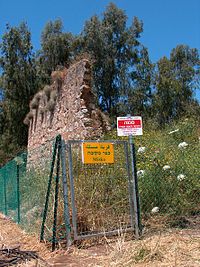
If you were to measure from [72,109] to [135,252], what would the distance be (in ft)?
25.3

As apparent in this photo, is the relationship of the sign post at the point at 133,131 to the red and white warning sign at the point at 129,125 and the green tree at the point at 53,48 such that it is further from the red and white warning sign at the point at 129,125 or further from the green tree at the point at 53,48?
the green tree at the point at 53,48

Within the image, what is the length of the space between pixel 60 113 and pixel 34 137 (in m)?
3.43

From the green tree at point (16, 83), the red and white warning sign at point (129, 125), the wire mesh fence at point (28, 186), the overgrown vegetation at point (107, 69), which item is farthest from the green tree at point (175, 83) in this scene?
the red and white warning sign at point (129, 125)

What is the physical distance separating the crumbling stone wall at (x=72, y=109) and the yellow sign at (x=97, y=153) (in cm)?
477

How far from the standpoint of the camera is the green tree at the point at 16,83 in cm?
2572

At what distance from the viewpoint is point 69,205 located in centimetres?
661

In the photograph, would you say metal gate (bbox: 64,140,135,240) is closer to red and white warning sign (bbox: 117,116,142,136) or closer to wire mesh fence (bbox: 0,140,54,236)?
red and white warning sign (bbox: 117,116,142,136)

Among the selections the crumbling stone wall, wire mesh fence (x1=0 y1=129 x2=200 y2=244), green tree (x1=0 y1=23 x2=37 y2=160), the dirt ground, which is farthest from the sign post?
green tree (x1=0 y1=23 x2=37 y2=160)

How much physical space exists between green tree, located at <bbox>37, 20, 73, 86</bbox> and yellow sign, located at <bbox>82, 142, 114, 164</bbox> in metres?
22.3

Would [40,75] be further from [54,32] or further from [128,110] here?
[128,110]

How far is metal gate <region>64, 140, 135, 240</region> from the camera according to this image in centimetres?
648

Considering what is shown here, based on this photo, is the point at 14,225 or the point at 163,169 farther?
the point at 14,225

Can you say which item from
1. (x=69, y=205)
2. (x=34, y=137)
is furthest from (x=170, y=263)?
(x=34, y=137)

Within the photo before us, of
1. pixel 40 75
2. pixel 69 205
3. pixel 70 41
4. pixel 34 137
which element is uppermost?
A: pixel 70 41
